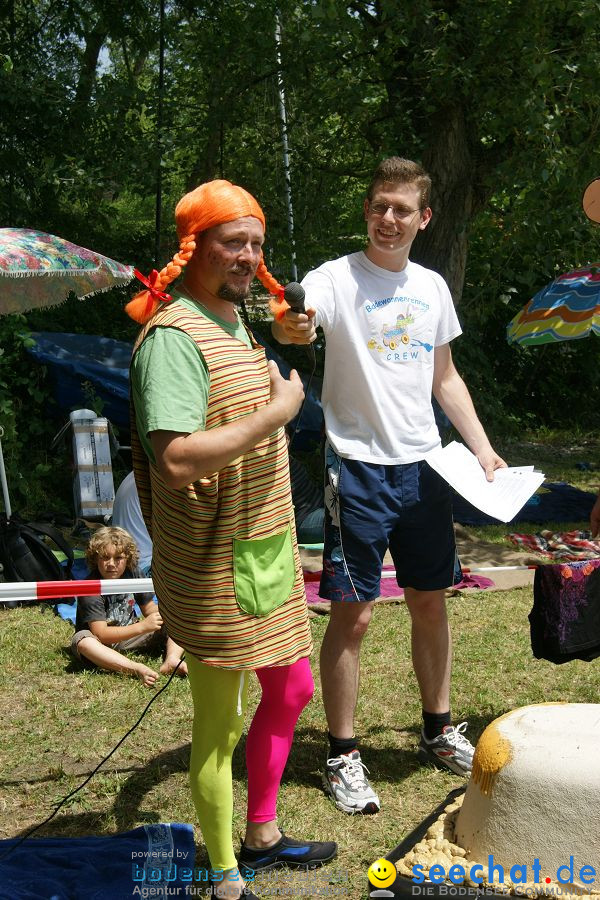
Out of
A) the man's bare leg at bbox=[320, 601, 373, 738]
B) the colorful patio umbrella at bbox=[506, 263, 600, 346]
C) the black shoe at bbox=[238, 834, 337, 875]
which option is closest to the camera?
the black shoe at bbox=[238, 834, 337, 875]

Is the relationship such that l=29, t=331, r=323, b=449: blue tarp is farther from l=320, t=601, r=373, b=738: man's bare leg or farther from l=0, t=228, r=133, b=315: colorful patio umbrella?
l=320, t=601, r=373, b=738: man's bare leg

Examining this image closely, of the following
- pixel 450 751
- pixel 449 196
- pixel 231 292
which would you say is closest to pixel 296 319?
pixel 231 292

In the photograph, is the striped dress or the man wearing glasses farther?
the man wearing glasses

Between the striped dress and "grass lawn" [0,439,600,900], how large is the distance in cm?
82

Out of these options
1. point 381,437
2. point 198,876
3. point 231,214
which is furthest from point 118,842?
point 231,214

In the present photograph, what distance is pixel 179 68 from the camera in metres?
10.2

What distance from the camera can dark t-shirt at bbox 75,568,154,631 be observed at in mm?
4965

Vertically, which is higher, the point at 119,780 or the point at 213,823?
the point at 213,823

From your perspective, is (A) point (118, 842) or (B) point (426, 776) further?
(B) point (426, 776)

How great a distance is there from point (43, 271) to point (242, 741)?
2940mm

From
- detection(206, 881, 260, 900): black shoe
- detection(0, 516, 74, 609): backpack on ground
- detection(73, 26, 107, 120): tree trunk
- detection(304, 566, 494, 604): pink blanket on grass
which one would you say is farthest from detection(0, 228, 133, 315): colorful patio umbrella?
detection(73, 26, 107, 120): tree trunk

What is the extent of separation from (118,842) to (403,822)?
0.92m

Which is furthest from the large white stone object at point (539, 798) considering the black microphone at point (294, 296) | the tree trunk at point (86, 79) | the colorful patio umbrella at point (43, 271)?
the tree trunk at point (86, 79)

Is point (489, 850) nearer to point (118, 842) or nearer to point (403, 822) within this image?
point (403, 822)
